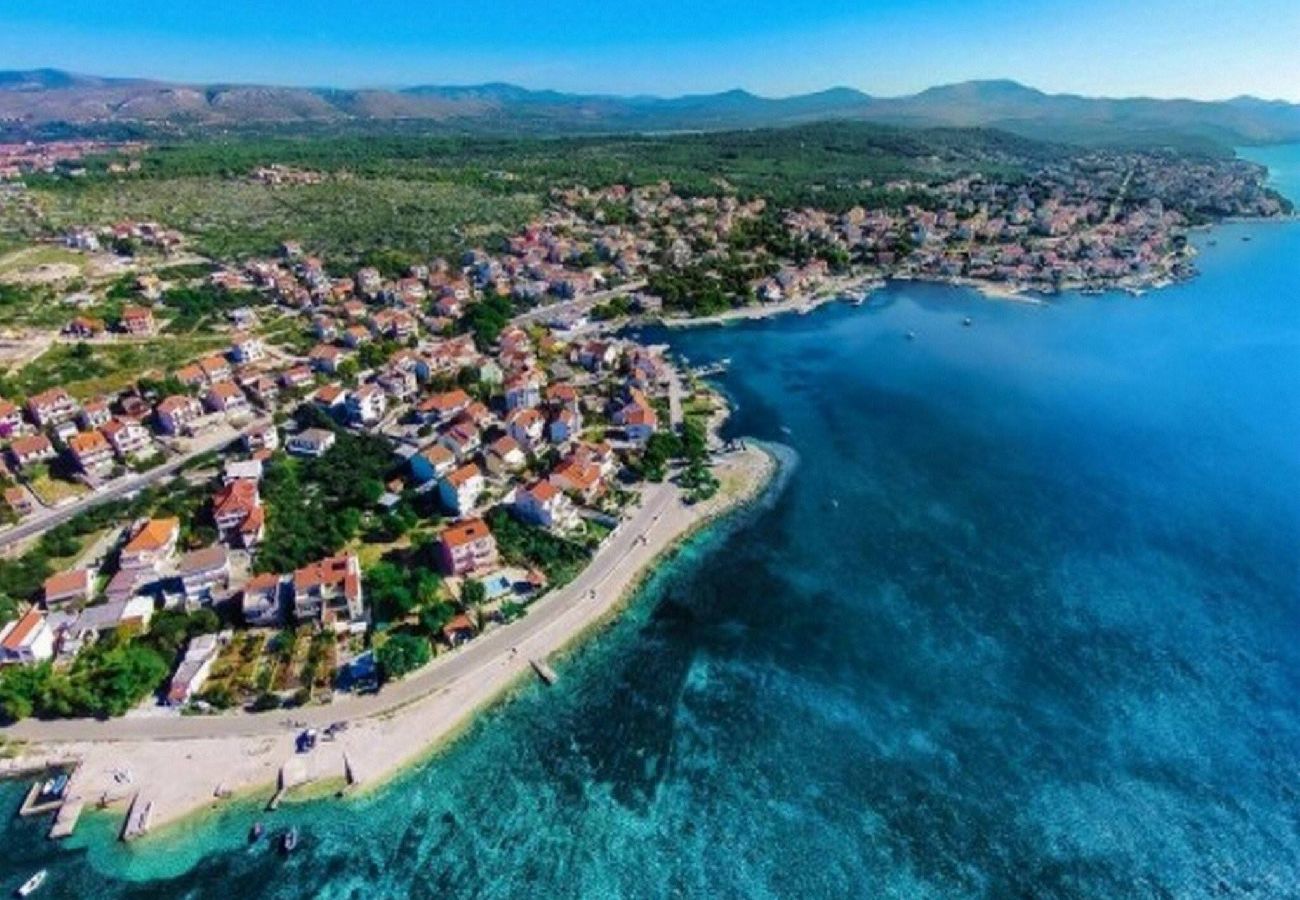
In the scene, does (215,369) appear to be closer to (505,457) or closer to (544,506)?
(505,457)

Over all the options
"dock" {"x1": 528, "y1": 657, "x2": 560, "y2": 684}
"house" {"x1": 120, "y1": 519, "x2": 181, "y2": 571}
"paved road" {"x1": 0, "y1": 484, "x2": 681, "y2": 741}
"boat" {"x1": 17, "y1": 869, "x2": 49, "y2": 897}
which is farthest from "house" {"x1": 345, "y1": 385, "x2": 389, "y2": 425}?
"boat" {"x1": 17, "y1": 869, "x2": 49, "y2": 897}

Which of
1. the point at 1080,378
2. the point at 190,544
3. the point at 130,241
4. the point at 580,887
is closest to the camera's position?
the point at 580,887

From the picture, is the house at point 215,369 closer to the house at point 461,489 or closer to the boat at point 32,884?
the house at point 461,489

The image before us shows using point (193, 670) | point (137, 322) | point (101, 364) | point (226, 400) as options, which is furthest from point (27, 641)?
point (137, 322)

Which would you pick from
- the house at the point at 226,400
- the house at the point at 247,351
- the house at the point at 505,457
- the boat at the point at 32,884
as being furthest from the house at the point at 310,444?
the boat at the point at 32,884

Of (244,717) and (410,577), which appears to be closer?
(244,717)

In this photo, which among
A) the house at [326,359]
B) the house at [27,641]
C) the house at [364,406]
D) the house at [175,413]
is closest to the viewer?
the house at [27,641]

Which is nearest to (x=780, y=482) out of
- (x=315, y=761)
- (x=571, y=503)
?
(x=571, y=503)

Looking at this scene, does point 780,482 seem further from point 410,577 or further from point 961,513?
point 410,577
